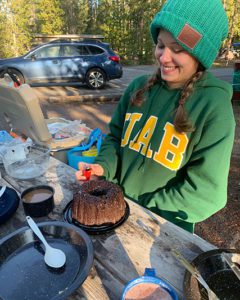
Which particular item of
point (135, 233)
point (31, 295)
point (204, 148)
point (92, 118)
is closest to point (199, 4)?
point (204, 148)

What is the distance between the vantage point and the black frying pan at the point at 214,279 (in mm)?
922

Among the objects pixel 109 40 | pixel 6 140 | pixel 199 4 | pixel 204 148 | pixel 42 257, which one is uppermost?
pixel 199 4

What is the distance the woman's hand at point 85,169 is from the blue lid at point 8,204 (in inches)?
14.4

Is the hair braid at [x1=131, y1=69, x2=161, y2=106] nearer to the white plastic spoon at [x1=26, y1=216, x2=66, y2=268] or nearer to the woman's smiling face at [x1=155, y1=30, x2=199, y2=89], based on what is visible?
the woman's smiling face at [x1=155, y1=30, x2=199, y2=89]

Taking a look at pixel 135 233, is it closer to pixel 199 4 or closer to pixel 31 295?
pixel 31 295

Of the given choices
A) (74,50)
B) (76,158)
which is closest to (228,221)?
(76,158)

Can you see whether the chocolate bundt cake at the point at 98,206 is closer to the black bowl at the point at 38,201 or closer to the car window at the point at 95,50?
the black bowl at the point at 38,201

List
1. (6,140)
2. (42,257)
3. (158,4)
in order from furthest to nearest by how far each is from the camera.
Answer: (158,4), (6,140), (42,257)

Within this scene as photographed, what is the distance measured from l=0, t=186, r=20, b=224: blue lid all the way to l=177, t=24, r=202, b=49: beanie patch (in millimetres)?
1181

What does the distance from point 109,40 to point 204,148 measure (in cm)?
2401

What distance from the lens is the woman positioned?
1423 millimetres

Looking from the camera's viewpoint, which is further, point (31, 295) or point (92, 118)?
point (92, 118)

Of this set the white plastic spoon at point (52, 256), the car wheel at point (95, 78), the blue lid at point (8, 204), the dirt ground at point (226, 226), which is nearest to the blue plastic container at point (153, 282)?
the white plastic spoon at point (52, 256)

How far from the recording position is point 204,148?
1438 mm
